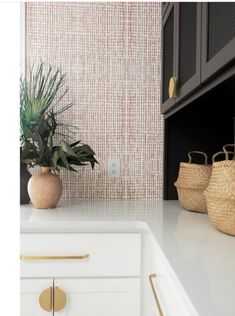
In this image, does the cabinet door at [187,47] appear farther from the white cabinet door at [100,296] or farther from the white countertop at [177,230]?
the white cabinet door at [100,296]

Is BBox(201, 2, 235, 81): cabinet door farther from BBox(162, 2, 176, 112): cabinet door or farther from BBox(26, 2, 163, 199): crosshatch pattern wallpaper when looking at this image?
BBox(26, 2, 163, 199): crosshatch pattern wallpaper

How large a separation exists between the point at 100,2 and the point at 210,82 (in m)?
1.08

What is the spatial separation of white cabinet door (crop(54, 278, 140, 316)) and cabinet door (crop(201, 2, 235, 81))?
2.45 feet

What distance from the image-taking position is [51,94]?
1.76 metres

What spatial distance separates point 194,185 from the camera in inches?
57.9

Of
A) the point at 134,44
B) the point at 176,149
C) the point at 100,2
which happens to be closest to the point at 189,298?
the point at 176,149

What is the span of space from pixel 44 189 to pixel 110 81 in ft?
2.18

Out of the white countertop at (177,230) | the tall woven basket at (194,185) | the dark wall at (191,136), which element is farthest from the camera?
the dark wall at (191,136)

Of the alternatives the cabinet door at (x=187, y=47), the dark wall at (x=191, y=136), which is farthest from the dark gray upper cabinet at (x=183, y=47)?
the dark wall at (x=191, y=136)

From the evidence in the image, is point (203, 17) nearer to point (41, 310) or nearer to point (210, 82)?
point (210, 82)

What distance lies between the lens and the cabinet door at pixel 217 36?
850mm

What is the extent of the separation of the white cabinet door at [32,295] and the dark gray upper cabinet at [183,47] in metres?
0.80

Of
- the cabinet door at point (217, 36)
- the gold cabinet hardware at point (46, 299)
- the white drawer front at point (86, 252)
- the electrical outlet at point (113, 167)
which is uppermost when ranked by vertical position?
the cabinet door at point (217, 36)

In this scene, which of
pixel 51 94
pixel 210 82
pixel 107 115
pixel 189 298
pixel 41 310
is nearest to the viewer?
pixel 189 298
